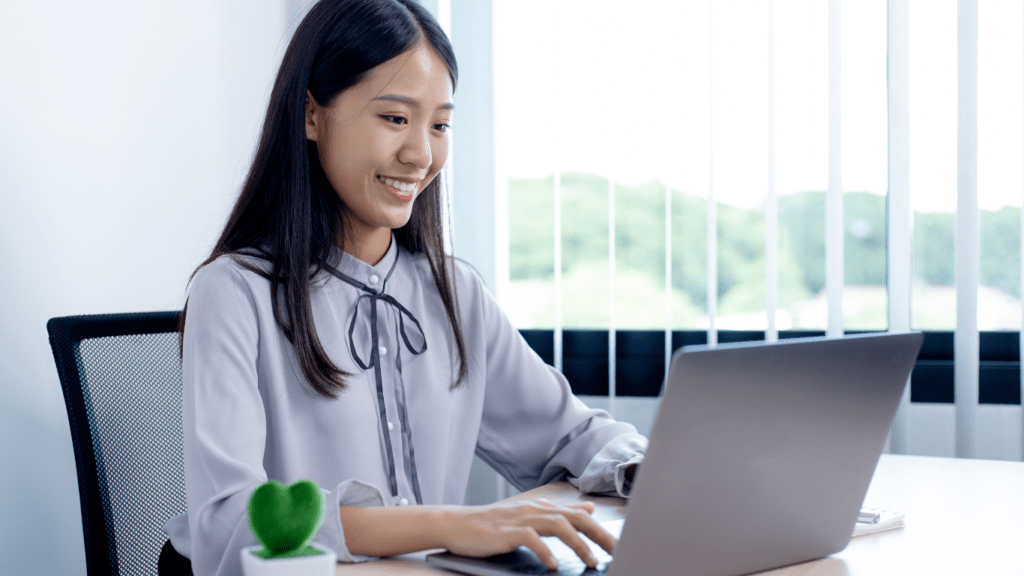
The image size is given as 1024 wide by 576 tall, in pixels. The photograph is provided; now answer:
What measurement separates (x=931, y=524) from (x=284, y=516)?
28.5 inches

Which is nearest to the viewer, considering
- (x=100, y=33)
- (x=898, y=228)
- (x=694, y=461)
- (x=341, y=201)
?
(x=694, y=461)

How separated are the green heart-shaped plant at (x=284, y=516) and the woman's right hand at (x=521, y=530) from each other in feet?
0.78

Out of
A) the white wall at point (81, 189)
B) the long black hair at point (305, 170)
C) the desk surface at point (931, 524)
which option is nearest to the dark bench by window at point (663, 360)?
the desk surface at point (931, 524)

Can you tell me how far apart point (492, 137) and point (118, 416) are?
1.26 meters

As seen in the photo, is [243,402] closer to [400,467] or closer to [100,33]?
[400,467]

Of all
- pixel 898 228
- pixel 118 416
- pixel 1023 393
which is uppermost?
pixel 898 228

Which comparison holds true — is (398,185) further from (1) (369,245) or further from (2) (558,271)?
(2) (558,271)

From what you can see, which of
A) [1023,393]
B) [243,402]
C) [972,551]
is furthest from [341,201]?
[1023,393]

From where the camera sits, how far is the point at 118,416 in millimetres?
1052

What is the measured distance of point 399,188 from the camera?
114cm

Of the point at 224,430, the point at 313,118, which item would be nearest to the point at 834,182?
the point at 313,118

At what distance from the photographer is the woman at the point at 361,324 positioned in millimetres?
985

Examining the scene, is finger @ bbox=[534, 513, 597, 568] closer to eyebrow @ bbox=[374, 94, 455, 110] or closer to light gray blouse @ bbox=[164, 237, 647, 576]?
light gray blouse @ bbox=[164, 237, 647, 576]

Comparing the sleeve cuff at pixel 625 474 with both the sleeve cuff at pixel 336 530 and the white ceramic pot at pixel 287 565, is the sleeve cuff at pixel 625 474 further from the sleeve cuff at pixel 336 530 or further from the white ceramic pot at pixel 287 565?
the white ceramic pot at pixel 287 565
